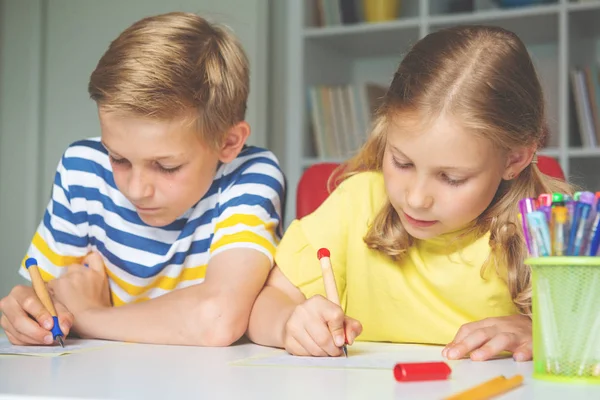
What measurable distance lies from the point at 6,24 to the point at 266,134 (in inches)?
42.1

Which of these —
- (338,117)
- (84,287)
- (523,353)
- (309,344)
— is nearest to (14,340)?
(84,287)

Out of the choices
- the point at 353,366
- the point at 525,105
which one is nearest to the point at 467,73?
the point at 525,105

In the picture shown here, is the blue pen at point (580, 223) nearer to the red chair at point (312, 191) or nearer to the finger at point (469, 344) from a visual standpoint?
the finger at point (469, 344)

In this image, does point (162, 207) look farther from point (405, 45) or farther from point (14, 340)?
point (405, 45)

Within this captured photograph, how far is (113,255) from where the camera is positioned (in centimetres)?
141

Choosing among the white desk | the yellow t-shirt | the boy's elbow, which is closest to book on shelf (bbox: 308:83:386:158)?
the yellow t-shirt

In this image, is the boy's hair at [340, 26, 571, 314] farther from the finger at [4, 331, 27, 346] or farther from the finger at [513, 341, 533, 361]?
the finger at [4, 331, 27, 346]

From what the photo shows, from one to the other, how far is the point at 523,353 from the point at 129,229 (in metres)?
0.75

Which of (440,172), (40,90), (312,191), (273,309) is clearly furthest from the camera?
(40,90)

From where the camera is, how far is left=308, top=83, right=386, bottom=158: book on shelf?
2.81m

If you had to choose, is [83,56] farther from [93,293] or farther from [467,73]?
[467,73]

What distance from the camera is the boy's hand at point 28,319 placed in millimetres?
1060

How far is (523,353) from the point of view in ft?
3.06

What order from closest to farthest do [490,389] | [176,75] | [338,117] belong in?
[490,389]
[176,75]
[338,117]
